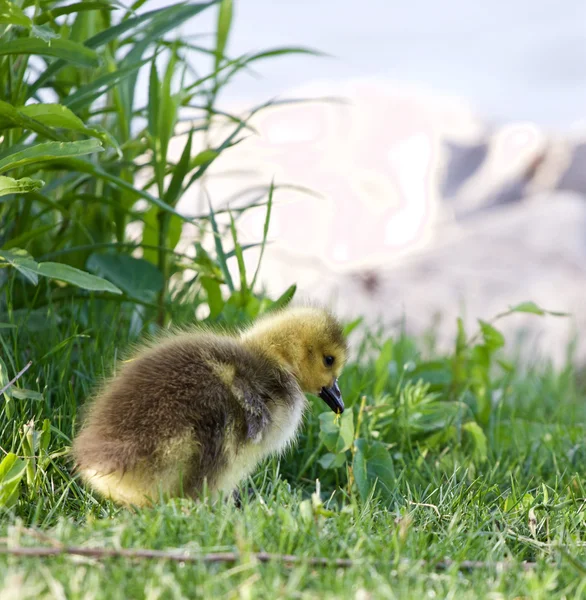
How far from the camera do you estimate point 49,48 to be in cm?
252

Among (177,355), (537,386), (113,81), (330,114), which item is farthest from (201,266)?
(330,114)

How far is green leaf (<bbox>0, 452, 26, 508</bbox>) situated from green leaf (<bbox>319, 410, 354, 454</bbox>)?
37.7 inches

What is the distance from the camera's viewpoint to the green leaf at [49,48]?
2.46m

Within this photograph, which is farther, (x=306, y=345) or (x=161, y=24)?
(x=161, y=24)

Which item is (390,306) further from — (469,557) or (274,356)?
(469,557)

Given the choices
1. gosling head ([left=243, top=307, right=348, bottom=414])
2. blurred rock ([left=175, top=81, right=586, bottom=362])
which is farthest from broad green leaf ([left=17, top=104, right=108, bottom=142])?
blurred rock ([left=175, top=81, right=586, bottom=362])

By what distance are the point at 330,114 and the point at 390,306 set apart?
10.2 feet

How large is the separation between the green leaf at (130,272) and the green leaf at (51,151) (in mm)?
800

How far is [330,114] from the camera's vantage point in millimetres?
9086

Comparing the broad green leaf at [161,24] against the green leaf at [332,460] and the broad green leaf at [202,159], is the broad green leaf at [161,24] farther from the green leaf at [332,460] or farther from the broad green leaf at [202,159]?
the green leaf at [332,460]

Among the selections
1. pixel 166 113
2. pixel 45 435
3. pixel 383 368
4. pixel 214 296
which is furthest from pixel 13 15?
pixel 383 368

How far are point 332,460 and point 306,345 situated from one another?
0.44 m

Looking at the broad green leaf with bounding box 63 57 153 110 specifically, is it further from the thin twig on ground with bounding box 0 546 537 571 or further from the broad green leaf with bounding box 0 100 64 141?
the thin twig on ground with bounding box 0 546 537 571

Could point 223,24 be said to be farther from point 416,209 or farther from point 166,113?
point 416,209
